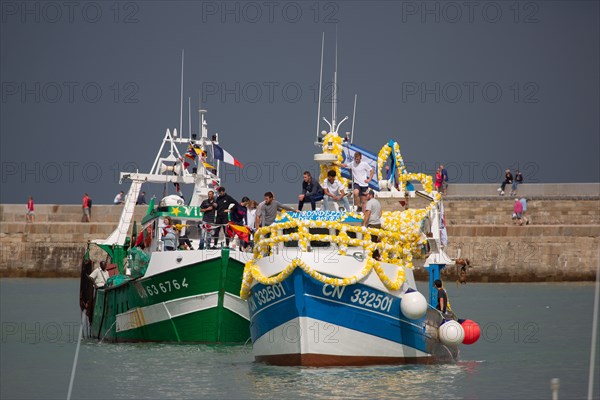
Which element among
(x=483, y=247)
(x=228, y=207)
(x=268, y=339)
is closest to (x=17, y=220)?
(x=483, y=247)

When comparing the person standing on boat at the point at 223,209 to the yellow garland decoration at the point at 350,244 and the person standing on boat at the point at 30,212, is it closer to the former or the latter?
the yellow garland decoration at the point at 350,244

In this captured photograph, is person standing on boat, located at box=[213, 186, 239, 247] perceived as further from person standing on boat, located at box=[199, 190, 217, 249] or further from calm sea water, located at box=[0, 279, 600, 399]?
calm sea water, located at box=[0, 279, 600, 399]

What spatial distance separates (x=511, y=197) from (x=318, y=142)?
30666mm

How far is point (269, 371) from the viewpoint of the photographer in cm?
2355

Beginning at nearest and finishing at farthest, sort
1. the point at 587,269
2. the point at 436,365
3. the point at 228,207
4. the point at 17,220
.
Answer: the point at 436,365
the point at 228,207
the point at 587,269
the point at 17,220

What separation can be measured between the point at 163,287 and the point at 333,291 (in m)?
6.14

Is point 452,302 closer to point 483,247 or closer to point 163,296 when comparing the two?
point 483,247

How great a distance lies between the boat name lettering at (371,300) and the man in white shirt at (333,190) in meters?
3.35

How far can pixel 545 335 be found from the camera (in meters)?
32.3

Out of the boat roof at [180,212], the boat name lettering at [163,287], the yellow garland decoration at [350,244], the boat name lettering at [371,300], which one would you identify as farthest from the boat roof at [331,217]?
the boat roof at [180,212]

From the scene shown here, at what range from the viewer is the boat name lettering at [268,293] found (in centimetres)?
2298

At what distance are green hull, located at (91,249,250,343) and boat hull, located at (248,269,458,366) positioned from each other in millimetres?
3682

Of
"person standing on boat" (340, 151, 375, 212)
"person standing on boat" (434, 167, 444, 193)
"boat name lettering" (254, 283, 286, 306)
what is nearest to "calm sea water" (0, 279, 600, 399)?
"boat name lettering" (254, 283, 286, 306)

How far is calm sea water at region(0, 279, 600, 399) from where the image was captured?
22.0m
